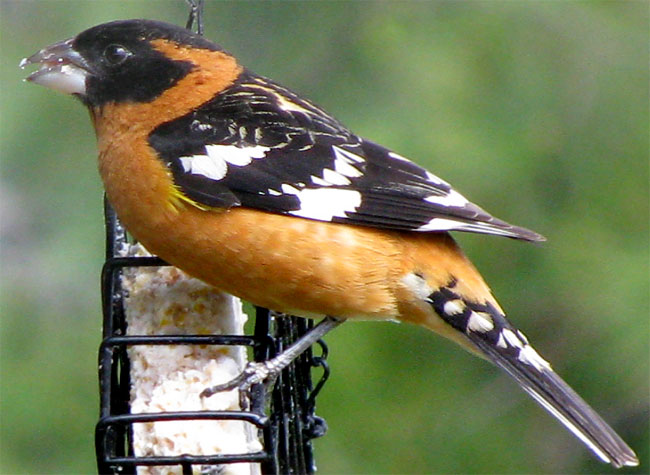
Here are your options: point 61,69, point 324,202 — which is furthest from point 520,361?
point 61,69

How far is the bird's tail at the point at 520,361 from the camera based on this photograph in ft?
12.8

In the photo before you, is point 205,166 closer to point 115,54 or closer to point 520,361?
point 115,54

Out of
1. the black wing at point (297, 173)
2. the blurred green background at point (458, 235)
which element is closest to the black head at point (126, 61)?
the black wing at point (297, 173)

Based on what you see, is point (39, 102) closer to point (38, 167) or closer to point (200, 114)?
point (38, 167)

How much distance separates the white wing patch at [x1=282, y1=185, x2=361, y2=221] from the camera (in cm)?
383

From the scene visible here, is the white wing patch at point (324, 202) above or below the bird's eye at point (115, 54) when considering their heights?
below

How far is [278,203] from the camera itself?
3.84 m

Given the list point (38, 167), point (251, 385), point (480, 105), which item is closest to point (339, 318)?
point (251, 385)

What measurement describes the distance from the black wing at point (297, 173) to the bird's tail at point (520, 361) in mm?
313

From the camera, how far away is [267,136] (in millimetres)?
3945

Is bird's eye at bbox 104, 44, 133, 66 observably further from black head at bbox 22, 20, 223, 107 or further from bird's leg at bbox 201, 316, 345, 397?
bird's leg at bbox 201, 316, 345, 397

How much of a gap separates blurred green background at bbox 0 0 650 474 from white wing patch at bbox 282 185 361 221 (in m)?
1.62

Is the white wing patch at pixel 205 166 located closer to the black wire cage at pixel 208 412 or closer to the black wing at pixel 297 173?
the black wing at pixel 297 173

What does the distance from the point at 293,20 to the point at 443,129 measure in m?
1.26
